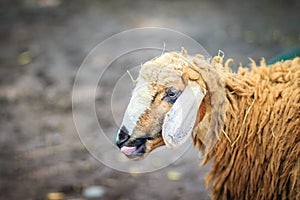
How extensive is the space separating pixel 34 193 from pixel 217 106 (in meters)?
2.17

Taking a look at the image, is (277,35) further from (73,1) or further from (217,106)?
(217,106)

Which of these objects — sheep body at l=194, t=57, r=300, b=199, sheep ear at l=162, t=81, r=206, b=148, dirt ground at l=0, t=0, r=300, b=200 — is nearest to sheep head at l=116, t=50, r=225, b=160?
sheep ear at l=162, t=81, r=206, b=148

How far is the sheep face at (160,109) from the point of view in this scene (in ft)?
9.53

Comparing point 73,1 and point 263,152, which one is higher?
point 73,1

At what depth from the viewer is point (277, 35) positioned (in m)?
7.07

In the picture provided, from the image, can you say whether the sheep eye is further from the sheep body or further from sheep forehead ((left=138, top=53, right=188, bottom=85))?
the sheep body

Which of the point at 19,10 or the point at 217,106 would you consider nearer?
the point at 217,106

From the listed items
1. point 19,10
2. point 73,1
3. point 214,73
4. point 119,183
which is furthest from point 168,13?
point 214,73

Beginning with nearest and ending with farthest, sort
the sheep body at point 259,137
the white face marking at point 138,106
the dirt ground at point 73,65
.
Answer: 1. the white face marking at point 138,106
2. the sheep body at point 259,137
3. the dirt ground at point 73,65

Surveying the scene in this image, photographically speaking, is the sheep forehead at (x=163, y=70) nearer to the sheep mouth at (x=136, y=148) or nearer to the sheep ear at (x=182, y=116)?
the sheep ear at (x=182, y=116)

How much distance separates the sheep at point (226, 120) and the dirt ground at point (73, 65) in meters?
1.27

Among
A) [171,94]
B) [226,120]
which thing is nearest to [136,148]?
[171,94]

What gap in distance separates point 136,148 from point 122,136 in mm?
112

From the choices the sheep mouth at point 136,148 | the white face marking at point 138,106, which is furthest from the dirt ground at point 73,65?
the white face marking at point 138,106
